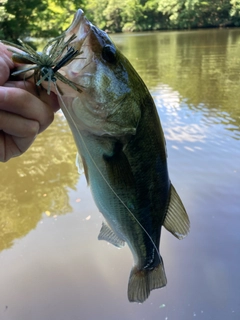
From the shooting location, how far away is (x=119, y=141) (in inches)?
61.9

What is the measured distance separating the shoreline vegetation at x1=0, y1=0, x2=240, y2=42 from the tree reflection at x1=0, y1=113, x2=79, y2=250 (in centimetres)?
1549

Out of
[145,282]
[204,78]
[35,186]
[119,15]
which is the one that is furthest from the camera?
[119,15]

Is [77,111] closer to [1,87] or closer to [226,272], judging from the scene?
[1,87]

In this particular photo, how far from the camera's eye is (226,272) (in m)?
3.68

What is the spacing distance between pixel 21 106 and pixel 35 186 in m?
4.28

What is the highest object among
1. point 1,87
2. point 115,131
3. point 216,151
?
point 1,87

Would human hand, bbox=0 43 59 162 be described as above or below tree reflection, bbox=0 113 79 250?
above

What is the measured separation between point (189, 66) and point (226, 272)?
13.3m

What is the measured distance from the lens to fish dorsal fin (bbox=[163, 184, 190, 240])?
1.89m

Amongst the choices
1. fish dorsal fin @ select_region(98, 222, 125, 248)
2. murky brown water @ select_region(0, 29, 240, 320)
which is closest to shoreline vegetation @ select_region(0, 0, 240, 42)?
murky brown water @ select_region(0, 29, 240, 320)

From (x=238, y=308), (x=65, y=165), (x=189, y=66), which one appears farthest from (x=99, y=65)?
(x=189, y=66)

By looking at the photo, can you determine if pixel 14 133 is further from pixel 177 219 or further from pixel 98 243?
pixel 98 243

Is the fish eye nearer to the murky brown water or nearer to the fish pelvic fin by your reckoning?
the fish pelvic fin

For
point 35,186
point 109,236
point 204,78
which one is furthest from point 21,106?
point 204,78
